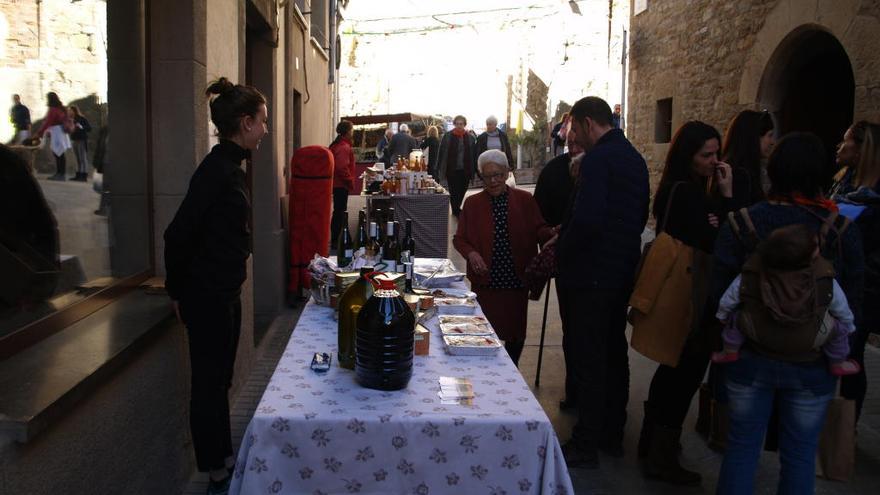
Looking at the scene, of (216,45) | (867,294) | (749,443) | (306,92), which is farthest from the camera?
(306,92)

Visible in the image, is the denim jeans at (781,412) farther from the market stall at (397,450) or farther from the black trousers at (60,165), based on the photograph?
the black trousers at (60,165)

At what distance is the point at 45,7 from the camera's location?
10.5 feet

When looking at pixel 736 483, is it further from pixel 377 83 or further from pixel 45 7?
pixel 377 83

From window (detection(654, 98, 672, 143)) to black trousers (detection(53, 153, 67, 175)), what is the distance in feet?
34.4

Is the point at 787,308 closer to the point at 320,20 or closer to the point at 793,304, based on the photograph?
the point at 793,304

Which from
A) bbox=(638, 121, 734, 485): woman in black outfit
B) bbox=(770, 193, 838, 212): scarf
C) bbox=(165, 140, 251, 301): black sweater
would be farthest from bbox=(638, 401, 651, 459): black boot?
bbox=(165, 140, 251, 301): black sweater

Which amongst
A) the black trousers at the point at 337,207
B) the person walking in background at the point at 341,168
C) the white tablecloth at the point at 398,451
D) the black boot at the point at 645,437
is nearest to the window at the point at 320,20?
the person walking in background at the point at 341,168

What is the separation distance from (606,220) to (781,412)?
4.14ft

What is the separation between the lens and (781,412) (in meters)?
2.98

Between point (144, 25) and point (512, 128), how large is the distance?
3278 centimetres

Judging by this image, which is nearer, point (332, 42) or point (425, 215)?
point (425, 215)

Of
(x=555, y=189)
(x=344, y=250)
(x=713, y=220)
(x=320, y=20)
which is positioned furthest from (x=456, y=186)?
(x=713, y=220)

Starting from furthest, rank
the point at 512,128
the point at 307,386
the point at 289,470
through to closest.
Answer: the point at 512,128 < the point at 307,386 < the point at 289,470

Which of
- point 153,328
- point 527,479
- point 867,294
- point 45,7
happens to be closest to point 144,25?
point 45,7
